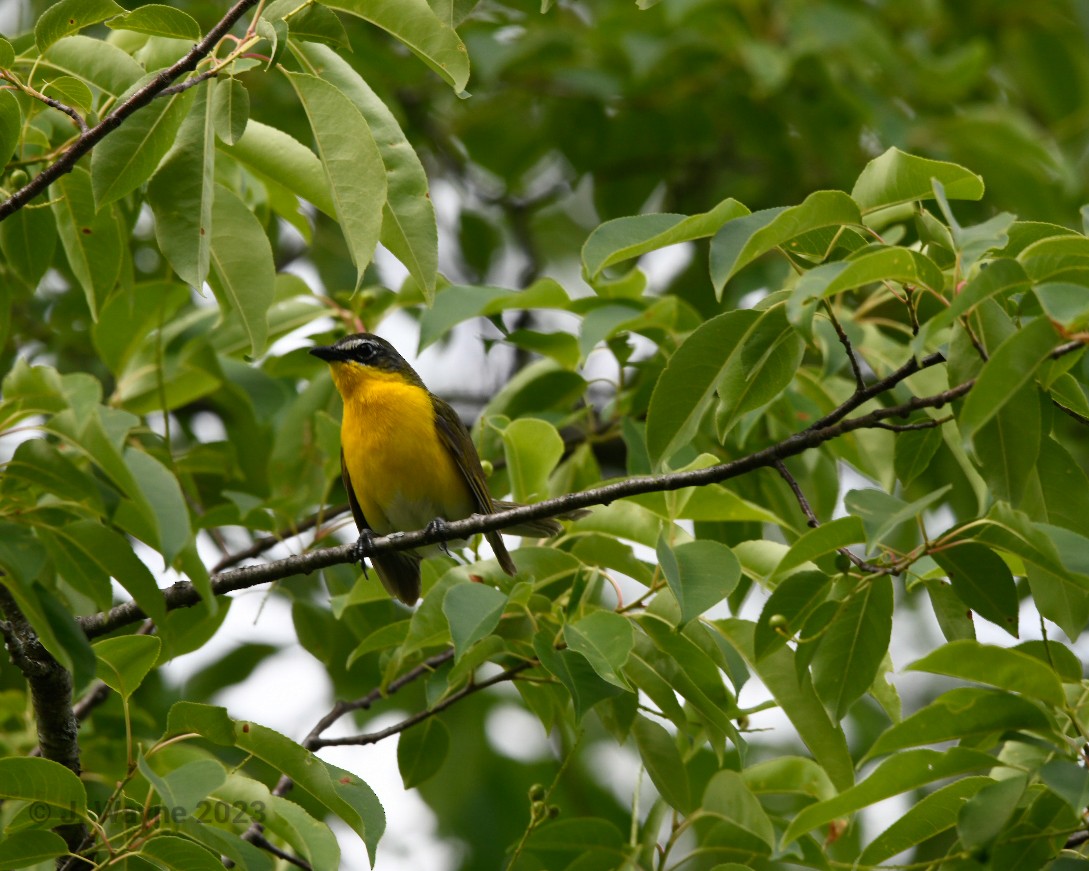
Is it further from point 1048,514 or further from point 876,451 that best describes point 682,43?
point 1048,514

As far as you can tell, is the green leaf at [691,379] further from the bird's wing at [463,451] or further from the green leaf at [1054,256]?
the bird's wing at [463,451]

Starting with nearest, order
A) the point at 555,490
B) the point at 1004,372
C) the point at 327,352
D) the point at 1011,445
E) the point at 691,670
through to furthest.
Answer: the point at 1004,372, the point at 1011,445, the point at 691,670, the point at 555,490, the point at 327,352

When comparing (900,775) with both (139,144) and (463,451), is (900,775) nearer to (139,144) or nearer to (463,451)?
(139,144)

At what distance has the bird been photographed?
6.25m

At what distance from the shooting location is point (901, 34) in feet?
33.7

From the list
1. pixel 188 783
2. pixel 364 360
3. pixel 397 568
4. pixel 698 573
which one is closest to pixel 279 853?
pixel 188 783

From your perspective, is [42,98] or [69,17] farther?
[69,17]

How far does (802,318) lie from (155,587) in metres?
1.65

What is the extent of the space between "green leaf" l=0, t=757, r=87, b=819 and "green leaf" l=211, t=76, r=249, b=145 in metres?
A: 1.66

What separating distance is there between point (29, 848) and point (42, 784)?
157 mm

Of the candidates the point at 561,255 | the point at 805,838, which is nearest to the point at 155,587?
the point at 805,838

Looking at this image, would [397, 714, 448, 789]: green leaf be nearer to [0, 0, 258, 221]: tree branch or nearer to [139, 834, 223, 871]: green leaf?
[139, 834, 223, 871]: green leaf

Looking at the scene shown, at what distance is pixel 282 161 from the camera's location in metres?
4.18

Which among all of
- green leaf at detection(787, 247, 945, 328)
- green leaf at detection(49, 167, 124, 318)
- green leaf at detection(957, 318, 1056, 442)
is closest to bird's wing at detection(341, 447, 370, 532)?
green leaf at detection(49, 167, 124, 318)
